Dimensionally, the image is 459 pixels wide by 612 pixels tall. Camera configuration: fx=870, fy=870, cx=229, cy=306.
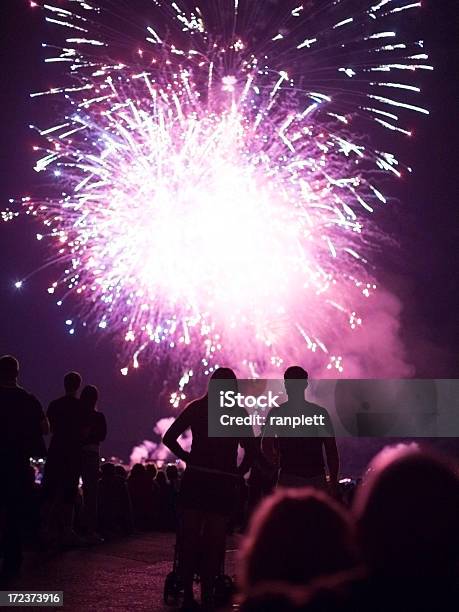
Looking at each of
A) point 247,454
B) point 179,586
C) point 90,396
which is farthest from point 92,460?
point 247,454

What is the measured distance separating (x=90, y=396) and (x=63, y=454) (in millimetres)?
852

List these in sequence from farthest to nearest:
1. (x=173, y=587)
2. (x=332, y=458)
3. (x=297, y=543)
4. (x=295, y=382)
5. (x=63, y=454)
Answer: (x=63, y=454) < (x=295, y=382) < (x=332, y=458) < (x=173, y=587) < (x=297, y=543)

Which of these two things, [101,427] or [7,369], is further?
[101,427]

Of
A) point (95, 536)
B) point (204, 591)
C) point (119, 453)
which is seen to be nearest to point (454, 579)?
point (204, 591)

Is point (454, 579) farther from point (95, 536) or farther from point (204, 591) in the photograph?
point (95, 536)

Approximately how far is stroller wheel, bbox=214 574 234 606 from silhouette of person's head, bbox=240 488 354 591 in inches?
194

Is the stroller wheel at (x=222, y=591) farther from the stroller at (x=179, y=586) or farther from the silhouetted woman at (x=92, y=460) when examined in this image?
the silhouetted woman at (x=92, y=460)

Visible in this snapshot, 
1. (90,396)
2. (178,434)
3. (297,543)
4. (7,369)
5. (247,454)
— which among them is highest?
(90,396)

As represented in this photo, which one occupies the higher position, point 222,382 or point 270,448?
point 222,382

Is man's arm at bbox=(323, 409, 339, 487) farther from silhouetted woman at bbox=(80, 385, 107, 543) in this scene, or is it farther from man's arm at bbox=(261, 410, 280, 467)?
silhouetted woman at bbox=(80, 385, 107, 543)

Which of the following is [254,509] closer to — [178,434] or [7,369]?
[178,434]

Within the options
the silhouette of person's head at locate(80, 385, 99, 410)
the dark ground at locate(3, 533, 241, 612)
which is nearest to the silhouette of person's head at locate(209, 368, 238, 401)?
the dark ground at locate(3, 533, 241, 612)

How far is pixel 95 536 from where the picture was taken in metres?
10.5

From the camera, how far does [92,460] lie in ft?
34.6
